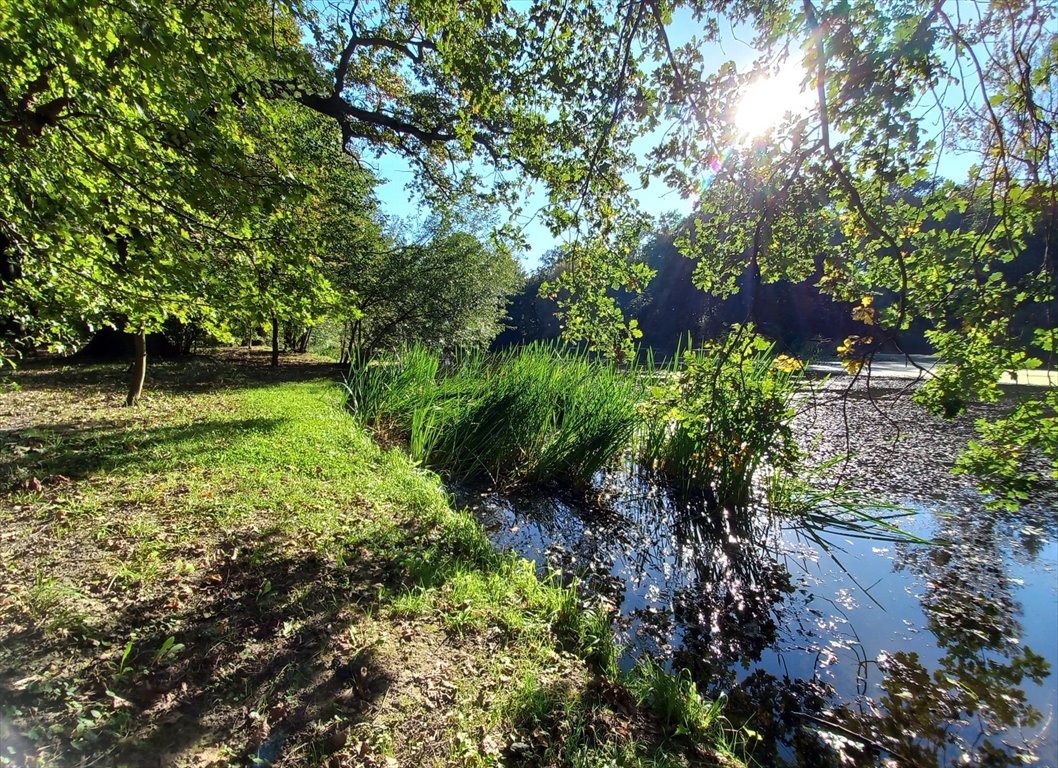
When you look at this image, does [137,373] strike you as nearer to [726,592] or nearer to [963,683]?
[726,592]

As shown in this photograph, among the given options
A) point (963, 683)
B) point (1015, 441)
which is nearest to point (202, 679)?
point (963, 683)

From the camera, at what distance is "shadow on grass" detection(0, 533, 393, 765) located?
65.6 inches

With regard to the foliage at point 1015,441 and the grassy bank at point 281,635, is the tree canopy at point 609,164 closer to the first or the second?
the foliage at point 1015,441

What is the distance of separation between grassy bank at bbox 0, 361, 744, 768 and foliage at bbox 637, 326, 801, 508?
1740mm

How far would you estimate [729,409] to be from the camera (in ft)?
13.4

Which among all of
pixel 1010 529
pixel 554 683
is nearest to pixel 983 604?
pixel 1010 529

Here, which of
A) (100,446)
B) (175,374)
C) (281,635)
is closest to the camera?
(281,635)

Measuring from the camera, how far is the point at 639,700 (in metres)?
2.45

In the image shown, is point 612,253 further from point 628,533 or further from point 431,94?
point 431,94

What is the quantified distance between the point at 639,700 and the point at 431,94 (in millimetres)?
9061

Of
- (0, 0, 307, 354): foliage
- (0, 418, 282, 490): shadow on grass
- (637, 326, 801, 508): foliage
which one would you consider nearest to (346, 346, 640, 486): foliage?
(637, 326, 801, 508): foliage

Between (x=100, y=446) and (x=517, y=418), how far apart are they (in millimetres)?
4532

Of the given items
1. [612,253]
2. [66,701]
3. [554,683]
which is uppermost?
[612,253]

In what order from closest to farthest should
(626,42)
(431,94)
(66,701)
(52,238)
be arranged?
(66,701) < (626,42) < (52,238) < (431,94)
